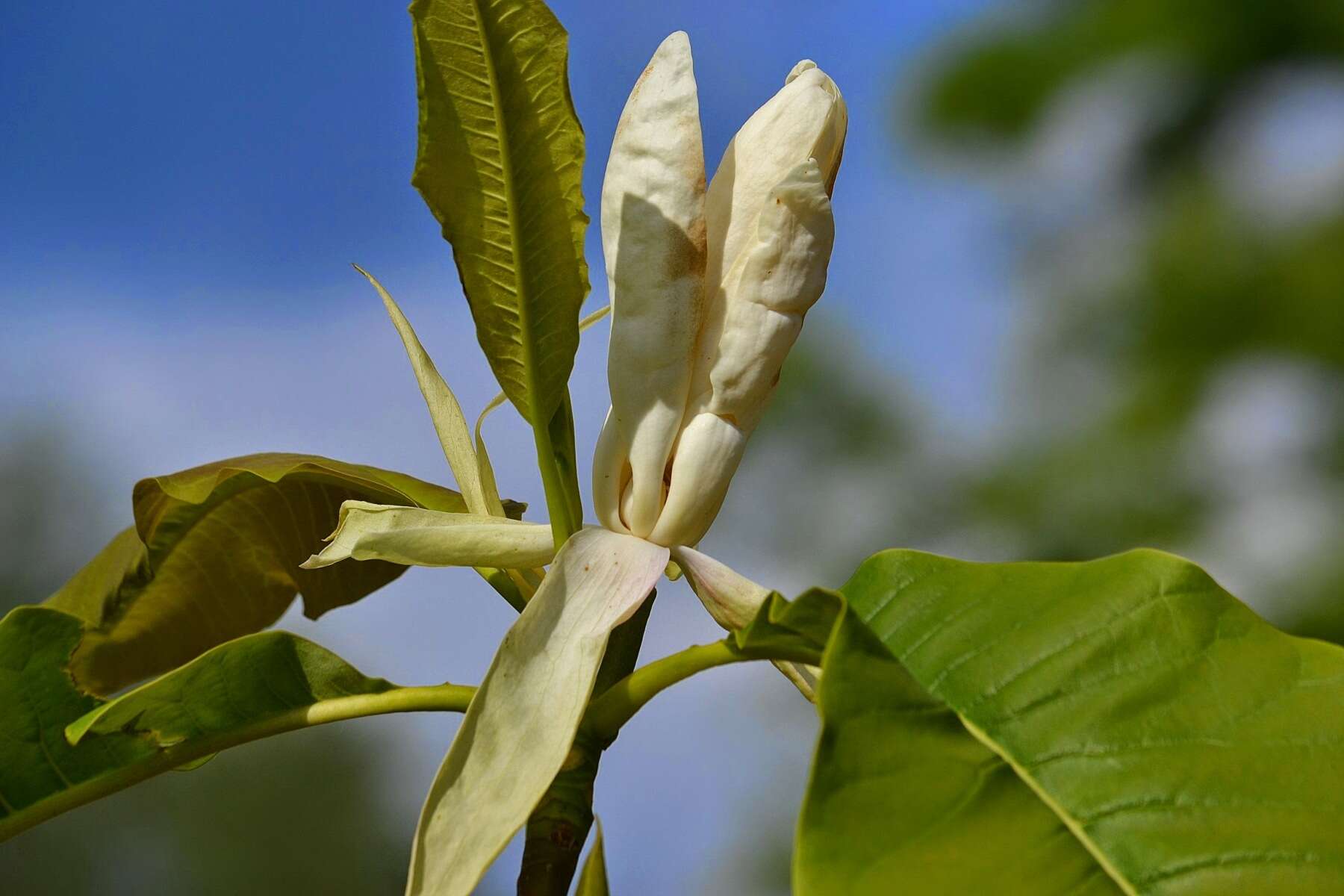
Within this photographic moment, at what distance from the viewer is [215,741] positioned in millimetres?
469

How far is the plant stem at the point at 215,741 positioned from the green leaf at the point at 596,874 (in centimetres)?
13

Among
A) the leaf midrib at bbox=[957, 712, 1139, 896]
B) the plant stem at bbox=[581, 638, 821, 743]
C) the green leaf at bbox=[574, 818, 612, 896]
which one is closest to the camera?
the leaf midrib at bbox=[957, 712, 1139, 896]

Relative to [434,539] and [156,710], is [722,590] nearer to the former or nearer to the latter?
[434,539]

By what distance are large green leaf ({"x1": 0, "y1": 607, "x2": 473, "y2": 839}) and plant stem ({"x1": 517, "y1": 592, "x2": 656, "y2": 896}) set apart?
0.05 meters

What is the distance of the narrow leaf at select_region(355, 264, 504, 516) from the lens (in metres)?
0.50

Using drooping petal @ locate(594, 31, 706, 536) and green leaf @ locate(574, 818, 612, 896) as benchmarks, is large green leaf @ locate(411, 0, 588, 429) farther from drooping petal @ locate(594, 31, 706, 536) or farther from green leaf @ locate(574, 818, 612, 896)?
green leaf @ locate(574, 818, 612, 896)

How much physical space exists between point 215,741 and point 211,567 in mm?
217

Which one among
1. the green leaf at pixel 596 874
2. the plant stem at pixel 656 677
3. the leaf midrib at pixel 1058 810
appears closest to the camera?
the leaf midrib at pixel 1058 810

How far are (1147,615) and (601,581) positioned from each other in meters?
0.19

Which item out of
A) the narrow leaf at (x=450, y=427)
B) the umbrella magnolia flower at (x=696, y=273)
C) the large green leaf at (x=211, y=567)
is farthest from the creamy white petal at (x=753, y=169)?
the large green leaf at (x=211, y=567)

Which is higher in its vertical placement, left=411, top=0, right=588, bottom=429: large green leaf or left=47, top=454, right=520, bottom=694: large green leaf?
left=411, top=0, right=588, bottom=429: large green leaf

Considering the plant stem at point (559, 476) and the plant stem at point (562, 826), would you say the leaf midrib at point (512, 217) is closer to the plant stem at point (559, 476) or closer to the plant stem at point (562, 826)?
the plant stem at point (559, 476)

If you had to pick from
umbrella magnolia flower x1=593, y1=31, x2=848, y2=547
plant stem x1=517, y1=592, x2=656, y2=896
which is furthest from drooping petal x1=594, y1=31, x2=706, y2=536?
plant stem x1=517, y1=592, x2=656, y2=896

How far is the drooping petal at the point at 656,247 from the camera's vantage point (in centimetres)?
44
